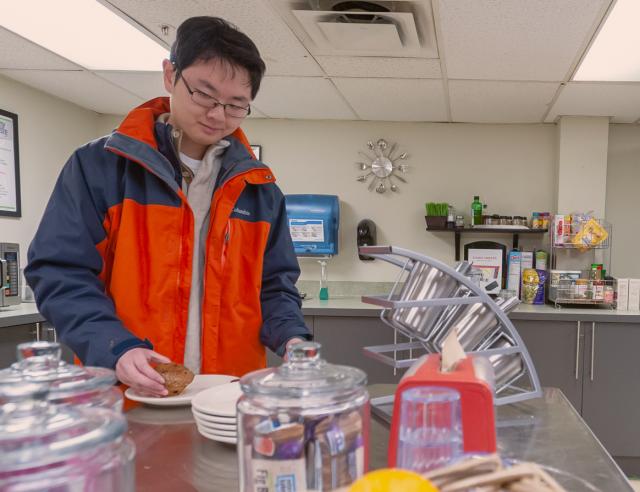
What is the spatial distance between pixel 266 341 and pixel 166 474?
706mm

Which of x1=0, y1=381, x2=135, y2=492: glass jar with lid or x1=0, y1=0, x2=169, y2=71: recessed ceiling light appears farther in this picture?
x1=0, y1=0, x2=169, y2=71: recessed ceiling light

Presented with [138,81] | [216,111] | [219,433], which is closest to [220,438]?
[219,433]

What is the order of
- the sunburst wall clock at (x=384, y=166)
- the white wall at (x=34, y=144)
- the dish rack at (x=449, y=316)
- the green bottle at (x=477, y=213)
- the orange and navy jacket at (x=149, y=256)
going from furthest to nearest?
the sunburst wall clock at (x=384, y=166) → the green bottle at (x=477, y=213) → the white wall at (x=34, y=144) → the orange and navy jacket at (x=149, y=256) → the dish rack at (x=449, y=316)

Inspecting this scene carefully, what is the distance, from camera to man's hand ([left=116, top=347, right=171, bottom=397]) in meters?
0.97

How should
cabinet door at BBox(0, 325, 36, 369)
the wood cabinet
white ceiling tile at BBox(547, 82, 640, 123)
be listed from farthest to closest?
the wood cabinet
white ceiling tile at BBox(547, 82, 640, 123)
cabinet door at BBox(0, 325, 36, 369)

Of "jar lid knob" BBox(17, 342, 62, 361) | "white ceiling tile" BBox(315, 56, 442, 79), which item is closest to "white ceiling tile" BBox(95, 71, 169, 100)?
"white ceiling tile" BBox(315, 56, 442, 79)

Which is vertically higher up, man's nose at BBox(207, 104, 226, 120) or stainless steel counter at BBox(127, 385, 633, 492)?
man's nose at BBox(207, 104, 226, 120)

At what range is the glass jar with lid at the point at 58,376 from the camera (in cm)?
53

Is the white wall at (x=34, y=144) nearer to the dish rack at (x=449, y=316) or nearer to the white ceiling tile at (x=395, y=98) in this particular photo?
the white ceiling tile at (x=395, y=98)

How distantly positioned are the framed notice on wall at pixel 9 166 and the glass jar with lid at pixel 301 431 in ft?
10.6

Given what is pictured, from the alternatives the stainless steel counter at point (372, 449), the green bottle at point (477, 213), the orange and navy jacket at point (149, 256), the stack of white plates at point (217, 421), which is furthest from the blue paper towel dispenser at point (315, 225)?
the stack of white plates at point (217, 421)

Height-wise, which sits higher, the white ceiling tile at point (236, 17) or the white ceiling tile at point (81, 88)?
the white ceiling tile at point (236, 17)

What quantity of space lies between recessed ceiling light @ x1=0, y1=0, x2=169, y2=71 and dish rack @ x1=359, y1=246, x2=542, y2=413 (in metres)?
1.97

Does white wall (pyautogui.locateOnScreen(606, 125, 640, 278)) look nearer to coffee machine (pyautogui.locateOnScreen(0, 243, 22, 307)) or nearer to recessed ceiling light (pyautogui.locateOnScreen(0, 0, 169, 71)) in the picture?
recessed ceiling light (pyautogui.locateOnScreen(0, 0, 169, 71))
